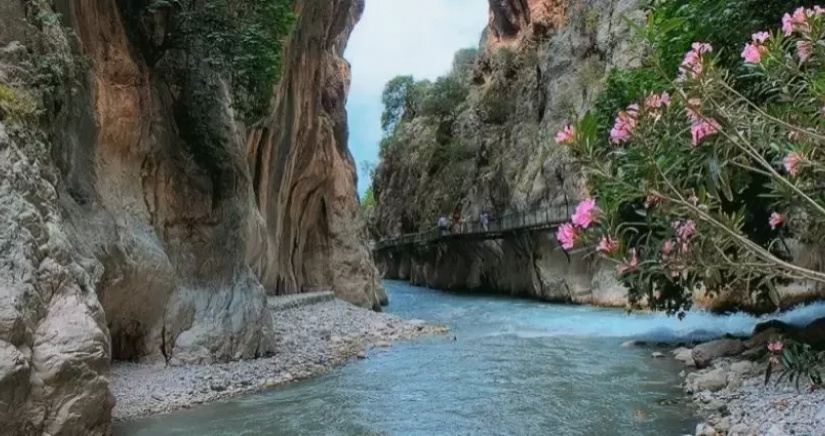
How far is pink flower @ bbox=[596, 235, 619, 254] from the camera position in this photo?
12.3ft

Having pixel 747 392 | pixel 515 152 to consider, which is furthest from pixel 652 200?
pixel 515 152

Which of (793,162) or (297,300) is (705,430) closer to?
(793,162)

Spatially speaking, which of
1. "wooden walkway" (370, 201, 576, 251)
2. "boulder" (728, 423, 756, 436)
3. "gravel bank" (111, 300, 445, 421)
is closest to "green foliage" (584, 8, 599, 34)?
"wooden walkway" (370, 201, 576, 251)

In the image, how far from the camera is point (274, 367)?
1182 centimetres

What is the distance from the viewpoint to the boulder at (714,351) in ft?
38.4

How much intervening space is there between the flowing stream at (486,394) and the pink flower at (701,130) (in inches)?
187

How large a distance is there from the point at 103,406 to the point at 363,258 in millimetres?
21018

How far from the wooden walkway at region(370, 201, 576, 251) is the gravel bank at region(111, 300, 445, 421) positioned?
24.5 ft

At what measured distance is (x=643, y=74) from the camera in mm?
12906

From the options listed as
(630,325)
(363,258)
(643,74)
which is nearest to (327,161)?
(363,258)

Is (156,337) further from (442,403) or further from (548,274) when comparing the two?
(548,274)

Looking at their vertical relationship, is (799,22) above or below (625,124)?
above

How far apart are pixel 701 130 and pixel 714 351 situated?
29.7ft

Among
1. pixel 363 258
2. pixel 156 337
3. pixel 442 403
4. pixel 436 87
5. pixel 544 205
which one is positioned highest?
pixel 436 87
